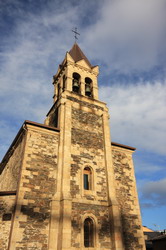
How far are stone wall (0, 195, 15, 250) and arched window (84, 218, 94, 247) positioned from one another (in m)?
4.00

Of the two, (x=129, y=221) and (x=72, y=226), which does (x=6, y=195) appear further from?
(x=129, y=221)

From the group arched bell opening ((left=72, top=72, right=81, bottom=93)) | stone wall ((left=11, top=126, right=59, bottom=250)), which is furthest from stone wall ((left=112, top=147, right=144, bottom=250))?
arched bell opening ((left=72, top=72, right=81, bottom=93))

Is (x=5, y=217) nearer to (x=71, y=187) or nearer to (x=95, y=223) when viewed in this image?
(x=71, y=187)

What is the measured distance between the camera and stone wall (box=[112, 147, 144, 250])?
466 inches

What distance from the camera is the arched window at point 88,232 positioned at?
10.7m

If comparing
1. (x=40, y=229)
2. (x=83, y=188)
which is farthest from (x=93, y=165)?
(x=40, y=229)

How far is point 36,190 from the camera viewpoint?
34.7 ft

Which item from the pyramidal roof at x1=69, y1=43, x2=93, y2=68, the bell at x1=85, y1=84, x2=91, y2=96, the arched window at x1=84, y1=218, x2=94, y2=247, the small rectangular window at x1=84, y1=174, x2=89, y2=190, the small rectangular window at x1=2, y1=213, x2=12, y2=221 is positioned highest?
the pyramidal roof at x1=69, y1=43, x2=93, y2=68

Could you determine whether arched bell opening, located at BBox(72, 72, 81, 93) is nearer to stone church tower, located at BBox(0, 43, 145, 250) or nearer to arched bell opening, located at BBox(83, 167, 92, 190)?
stone church tower, located at BBox(0, 43, 145, 250)

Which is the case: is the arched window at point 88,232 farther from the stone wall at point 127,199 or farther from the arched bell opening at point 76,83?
the arched bell opening at point 76,83

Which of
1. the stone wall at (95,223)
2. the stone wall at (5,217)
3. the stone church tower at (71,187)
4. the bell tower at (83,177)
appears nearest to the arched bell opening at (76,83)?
the bell tower at (83,177)

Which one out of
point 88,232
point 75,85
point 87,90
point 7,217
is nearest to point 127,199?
point 88,232

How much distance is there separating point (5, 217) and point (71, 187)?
364 centimetres

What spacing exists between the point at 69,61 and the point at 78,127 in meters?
6.87
